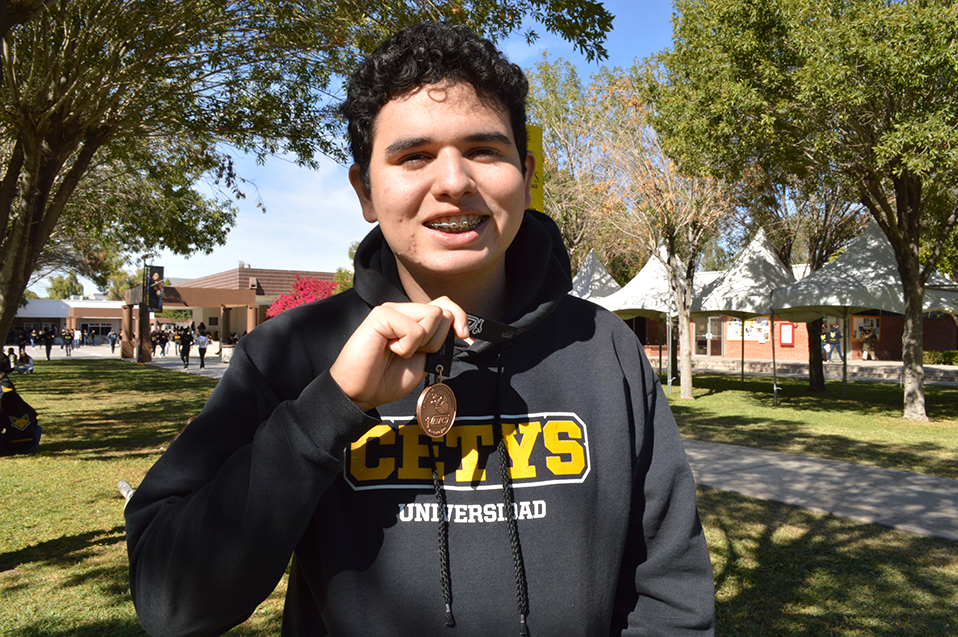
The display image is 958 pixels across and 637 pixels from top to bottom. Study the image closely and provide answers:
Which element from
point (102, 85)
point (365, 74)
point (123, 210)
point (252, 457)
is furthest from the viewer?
point (123, 210)

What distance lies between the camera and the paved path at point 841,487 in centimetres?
612

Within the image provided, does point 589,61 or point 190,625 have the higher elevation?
point 589,61

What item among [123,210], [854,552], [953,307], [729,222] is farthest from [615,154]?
[854,552]

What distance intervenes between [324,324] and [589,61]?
620cm

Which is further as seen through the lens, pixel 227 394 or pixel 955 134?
pixel 955 134

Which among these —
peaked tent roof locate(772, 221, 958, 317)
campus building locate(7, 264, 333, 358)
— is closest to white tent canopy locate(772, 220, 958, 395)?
peaked tent roof locate(772, 221, 958, 317)

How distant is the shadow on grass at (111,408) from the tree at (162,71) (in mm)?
3801

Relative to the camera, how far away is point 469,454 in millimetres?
1326

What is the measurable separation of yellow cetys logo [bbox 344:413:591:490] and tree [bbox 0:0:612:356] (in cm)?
609

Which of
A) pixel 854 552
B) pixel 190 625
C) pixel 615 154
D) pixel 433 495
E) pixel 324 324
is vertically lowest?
pixel 854 552

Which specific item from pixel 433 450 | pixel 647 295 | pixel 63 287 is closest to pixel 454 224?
pixel 433 450

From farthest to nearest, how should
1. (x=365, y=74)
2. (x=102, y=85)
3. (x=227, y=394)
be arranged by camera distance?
1. (x=102, y=85)
2. (x=365, y=74)
3. (x=227, y=394)

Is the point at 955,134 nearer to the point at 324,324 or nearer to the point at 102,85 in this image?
the point at 324,324

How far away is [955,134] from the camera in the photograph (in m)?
8.92
